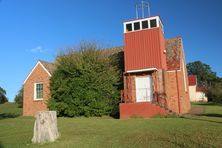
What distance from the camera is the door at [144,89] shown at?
24.0m

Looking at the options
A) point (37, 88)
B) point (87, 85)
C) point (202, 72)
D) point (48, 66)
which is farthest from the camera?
point (202, 72)

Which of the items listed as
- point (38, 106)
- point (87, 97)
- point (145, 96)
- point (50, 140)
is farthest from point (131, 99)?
point (50, 140)

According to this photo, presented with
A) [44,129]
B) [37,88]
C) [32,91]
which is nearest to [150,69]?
[37,88]

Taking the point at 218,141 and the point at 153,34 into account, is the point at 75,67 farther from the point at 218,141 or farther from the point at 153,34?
the point at 218,141

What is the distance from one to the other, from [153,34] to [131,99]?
18.9 ft

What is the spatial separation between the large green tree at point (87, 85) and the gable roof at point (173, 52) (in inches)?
190

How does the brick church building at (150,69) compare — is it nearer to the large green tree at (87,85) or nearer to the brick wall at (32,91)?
the large green tree at (87,85)

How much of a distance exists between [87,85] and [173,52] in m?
8.81

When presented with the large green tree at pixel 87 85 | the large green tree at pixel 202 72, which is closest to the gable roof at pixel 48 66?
the large green tree at pixel 87 85

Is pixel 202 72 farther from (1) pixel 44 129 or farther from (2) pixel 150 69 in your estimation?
(1) pixel 44 129

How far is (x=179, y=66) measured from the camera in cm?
2495

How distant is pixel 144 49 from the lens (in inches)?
955

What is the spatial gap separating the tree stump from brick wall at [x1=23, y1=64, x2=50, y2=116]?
1735 cm

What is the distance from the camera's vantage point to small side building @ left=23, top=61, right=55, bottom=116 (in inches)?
1129
